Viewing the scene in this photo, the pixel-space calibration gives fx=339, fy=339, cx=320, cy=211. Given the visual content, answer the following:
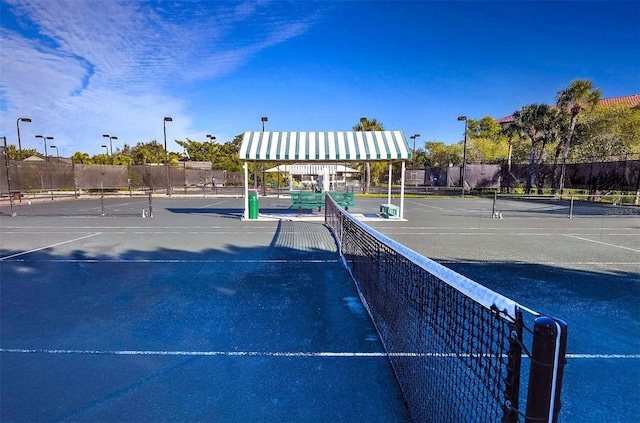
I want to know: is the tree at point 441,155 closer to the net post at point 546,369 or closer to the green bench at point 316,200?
the green bench at point 316,200

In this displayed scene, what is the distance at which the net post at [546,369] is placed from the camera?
1430 mm

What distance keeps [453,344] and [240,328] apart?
2651 mm

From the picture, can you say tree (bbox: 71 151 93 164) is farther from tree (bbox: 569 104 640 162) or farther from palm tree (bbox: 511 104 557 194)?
tree (bbox: 569 104 640 162)

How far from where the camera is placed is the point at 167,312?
5.02m

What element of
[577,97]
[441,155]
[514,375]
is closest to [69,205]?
[514,375]

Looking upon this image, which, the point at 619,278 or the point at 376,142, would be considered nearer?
the point at 619,278

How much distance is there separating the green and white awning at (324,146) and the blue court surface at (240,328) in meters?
6.12

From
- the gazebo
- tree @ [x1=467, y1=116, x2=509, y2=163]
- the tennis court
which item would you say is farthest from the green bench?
tree @ [x1=467, y1=116, x2=509, y2=163]

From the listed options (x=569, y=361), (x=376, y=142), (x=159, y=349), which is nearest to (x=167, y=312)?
(x=159, y=349)

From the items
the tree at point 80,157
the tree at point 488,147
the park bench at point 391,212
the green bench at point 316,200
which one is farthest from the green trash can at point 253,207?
the tree at point 80,157

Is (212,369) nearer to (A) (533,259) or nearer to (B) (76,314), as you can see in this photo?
(B) (76,314)

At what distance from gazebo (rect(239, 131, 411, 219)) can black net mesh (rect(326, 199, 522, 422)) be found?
987cm

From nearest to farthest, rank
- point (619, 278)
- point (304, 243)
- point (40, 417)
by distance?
point (40, 417) < point (619, 278) < point (304, 243)

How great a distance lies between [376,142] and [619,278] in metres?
10.7
